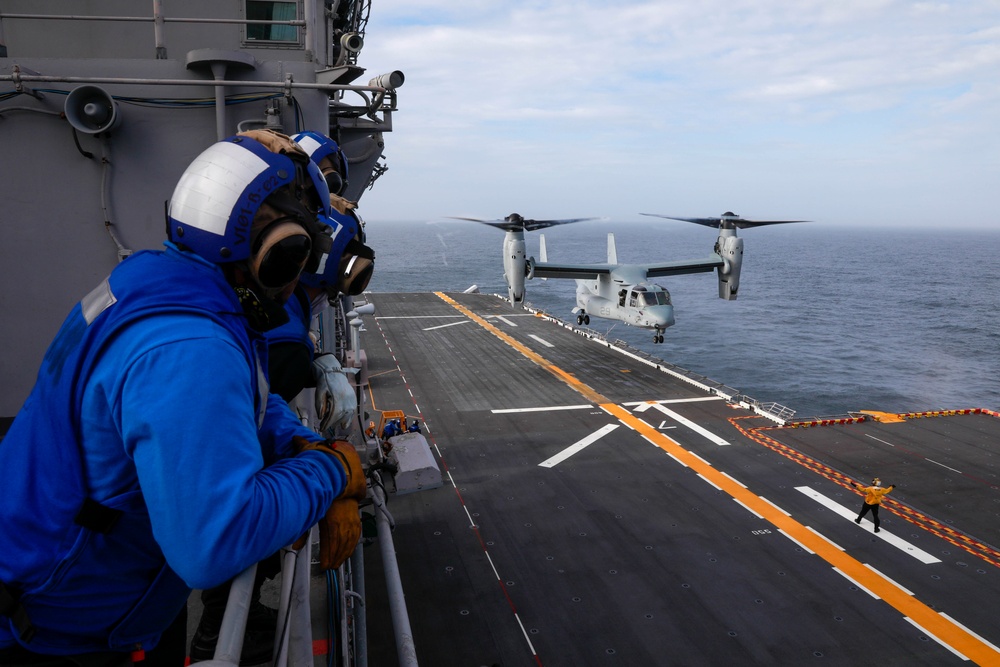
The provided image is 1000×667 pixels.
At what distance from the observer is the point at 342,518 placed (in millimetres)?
2289

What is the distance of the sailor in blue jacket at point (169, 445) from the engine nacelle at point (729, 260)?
110ft

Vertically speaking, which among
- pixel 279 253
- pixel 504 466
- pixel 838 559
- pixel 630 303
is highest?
pixel 279 253

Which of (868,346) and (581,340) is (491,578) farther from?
(868,346)

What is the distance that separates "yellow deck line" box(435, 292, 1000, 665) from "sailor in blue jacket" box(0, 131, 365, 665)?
14645mm

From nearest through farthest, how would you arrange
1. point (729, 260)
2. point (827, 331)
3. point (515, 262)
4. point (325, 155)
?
point (325, 155)
point (515, 262)
point (729, 260)
point (827, 331)

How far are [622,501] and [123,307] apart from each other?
A: 685 inches

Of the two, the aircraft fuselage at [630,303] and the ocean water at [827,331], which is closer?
the aircraft fuselage at [630,303]

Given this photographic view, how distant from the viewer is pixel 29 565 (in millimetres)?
→ 1942

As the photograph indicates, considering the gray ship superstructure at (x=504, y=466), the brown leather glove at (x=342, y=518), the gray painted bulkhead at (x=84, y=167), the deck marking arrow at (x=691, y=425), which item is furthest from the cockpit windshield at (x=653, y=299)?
the brown leather glove at (x=342, y=518)

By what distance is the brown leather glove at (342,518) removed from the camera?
227 centimetres

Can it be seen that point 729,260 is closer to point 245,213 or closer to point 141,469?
point 245,213

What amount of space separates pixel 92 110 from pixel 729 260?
32552 mm

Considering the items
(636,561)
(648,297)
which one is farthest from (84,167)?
(648,297)

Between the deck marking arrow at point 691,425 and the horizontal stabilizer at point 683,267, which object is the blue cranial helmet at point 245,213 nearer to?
the deck marking arrow at point 691,425
